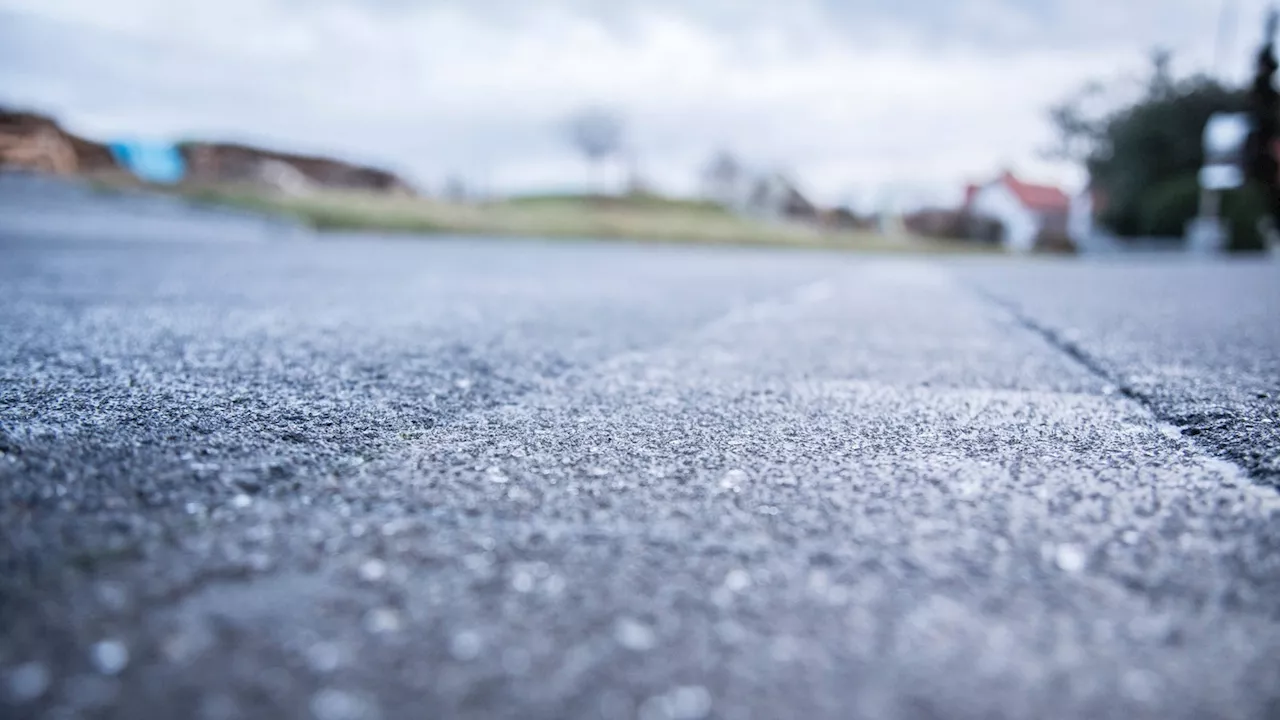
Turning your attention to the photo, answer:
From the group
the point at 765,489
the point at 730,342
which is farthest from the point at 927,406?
the point at 730,342

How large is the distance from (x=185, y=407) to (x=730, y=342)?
1652 mm

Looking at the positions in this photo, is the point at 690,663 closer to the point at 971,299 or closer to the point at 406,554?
the point at 406,554

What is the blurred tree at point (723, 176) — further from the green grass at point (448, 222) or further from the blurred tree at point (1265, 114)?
the blurred tree at point (1265, 114)

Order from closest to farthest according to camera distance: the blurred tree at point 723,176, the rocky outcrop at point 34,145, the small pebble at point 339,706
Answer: the small pebble at point 339,706 < the rocky outcrop at point 34,145 < the blurred tree at point 723,176

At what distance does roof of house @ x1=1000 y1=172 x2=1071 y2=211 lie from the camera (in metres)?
51.7

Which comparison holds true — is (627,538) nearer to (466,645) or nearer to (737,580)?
(737,580)

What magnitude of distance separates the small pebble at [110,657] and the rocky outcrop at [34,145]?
46.1 ft

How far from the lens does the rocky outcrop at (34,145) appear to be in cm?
1183

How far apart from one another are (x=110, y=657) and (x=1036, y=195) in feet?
204

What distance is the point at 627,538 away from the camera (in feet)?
2.67

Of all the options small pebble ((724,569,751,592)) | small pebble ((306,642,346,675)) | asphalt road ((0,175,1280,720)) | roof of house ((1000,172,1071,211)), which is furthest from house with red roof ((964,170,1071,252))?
small pebble ((306,642,346,675))

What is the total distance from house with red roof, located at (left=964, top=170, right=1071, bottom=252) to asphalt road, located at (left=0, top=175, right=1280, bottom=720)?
176ft

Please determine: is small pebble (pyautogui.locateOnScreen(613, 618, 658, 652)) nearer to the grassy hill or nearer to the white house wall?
the grassy hill

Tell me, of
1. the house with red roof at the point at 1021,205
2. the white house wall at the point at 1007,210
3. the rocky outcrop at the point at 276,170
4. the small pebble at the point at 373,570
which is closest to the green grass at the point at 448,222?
the rocky outcrop at the point at 276,170
